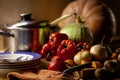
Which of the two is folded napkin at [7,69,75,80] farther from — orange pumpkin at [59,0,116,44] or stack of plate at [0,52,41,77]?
orange pumpkin at [59,0,116,44]

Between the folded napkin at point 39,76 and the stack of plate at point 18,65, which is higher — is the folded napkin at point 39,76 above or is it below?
below

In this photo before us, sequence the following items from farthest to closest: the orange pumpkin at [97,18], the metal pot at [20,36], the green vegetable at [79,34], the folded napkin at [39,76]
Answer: the orange pumpkin at [97,18] < the green vegetable at [79,34] < the metal pot at [20,36] < the folded napkin at [39,76]

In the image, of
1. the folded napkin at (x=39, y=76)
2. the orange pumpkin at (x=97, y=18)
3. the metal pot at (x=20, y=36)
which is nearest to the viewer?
the folded napkin at (x=39, y=76)

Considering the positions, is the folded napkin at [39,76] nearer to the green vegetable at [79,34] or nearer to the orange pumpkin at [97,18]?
the green vegetable at [79,34]

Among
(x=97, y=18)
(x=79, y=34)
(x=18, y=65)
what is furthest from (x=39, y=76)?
(x=97, y=18)

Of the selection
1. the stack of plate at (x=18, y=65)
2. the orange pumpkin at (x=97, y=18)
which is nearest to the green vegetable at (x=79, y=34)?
the orange pumpkin at (x=97, y=18)

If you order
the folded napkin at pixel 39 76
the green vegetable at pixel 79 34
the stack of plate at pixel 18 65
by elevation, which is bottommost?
the folded napkin at pixel 39 76

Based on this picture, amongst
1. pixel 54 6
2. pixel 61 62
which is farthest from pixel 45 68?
pixel 54 6

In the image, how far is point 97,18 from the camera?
4.86ft

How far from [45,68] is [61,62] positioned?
9 cm

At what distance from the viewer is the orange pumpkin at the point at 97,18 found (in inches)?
58.1

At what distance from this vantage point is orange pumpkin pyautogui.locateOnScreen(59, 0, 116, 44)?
148cm

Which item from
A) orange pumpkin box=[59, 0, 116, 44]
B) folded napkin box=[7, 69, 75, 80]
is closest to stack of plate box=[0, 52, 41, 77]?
folded napkin box=[7, 69, 75, 80]

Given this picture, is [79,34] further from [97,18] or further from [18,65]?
[18,65]
